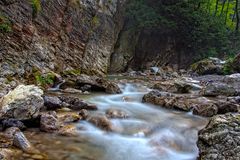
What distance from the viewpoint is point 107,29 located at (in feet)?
74.6

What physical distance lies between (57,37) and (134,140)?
995 centimetres

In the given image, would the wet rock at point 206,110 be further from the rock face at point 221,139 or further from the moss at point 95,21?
the moss at point 95,21

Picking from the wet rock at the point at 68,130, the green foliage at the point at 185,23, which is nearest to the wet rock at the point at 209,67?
the green foliage at the point at 185,23

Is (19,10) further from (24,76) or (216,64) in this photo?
(216,64)

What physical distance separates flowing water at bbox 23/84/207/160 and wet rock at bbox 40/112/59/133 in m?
0.28

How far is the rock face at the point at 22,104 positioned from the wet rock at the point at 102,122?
132cm

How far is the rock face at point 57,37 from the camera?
1214 centimetres

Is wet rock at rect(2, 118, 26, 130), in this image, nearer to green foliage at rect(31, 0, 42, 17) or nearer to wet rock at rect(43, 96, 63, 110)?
wet rock at rect(43, 96, 63, 110)

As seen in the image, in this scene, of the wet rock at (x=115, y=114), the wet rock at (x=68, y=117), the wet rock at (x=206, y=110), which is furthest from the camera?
the wet rock at (x=206, y=110)

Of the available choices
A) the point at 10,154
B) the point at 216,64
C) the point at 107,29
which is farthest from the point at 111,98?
the point at 216,64

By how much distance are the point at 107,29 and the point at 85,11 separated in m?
3.86

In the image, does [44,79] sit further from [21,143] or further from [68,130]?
[21,143]

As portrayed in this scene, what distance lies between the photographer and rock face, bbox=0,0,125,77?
1214cm

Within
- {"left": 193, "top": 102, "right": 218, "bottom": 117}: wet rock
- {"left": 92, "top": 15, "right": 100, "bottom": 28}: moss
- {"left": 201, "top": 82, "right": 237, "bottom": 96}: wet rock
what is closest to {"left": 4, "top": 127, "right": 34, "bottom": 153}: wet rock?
{"left": 193, "top": 102, "right": 218, "bottom": 117}: wet rock
